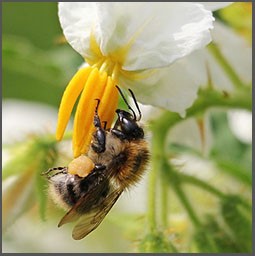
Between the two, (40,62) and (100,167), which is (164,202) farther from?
(40,62)

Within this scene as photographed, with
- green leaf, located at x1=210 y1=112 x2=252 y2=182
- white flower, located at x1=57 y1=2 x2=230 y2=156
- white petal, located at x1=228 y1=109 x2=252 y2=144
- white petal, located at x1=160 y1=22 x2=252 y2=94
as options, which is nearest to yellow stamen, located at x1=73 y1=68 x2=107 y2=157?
white flower, located at x1=57 y1=2 x2=230 y2=156

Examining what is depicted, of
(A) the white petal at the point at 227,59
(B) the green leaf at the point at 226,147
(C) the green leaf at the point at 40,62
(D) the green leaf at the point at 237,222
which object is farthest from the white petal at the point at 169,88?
(C) the green leaf at the point at 40,62

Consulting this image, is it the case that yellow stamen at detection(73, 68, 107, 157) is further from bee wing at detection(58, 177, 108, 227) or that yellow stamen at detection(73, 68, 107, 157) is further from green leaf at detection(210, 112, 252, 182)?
green leaf at detection(210, 112, 252, 182)

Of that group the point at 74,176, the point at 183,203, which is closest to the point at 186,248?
the point at 183,203

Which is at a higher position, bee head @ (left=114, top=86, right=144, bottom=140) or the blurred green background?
bee head @ (left=114, top=86, right=144, bottom=140)

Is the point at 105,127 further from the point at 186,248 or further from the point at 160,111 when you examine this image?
the point at 186,248

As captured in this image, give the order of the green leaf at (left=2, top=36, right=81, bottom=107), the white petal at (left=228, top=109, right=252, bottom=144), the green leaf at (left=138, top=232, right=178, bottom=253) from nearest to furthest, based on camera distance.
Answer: the green leaf at (left=138, top=232, right=178, bottom=253) < the green leaf at (left=2, top=36, right=81, bottom=107) < the white petal at (left=228, top=109, right=252, bottom=144)

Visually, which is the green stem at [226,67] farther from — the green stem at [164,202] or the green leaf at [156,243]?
the green leaf at [156,243]

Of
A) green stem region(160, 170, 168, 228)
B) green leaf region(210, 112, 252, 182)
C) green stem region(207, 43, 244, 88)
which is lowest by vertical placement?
green leaf region(210, 112, 252, 182)

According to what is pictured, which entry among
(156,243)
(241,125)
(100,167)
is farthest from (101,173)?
(241,125)
